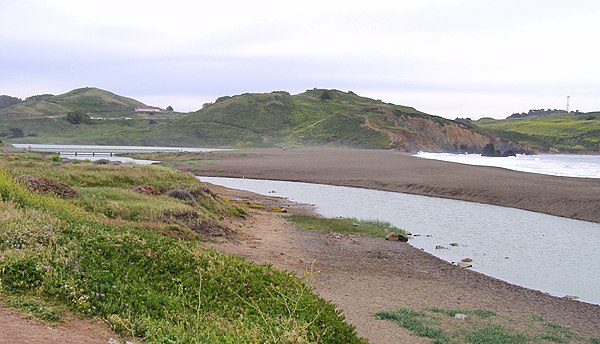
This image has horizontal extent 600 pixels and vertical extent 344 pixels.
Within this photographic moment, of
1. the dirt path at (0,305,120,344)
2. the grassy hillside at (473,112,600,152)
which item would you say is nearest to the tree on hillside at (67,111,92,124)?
the grassy hillside at (473,112,600,152)

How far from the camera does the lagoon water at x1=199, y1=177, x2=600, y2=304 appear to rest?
17891mm

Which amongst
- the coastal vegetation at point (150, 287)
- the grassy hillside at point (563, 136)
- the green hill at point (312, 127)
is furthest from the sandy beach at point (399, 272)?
the grassy hillside at point (563, 136)

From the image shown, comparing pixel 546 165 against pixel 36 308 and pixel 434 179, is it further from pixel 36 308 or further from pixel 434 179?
pixel 36 308

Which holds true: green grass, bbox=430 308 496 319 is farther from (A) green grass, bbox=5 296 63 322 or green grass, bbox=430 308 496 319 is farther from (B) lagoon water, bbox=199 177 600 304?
(A) green grass, bbox=5 296 63 322

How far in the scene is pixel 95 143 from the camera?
5576 inches

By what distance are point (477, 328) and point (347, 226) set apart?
13.6 meters

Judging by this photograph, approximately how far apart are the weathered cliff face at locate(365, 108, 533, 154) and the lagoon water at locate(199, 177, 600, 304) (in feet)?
238

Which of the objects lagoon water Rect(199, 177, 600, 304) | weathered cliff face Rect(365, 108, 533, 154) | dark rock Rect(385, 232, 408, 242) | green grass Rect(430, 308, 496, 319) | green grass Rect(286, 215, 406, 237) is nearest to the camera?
green grass Rect(430, 308, 496, 319)

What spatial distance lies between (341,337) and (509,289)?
921 cm

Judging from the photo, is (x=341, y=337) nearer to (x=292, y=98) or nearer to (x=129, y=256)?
(x=129, y=256)

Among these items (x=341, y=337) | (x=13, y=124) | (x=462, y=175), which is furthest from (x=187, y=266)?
(x=13, y=124)

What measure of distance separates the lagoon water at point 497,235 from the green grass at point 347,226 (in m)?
1.29

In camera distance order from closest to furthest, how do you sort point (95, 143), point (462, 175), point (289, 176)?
point (462, 175) < point (289, 176) < point (95, 143)

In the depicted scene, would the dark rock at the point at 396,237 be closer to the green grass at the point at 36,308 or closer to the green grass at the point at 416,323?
the green grass at the point at 416,323
